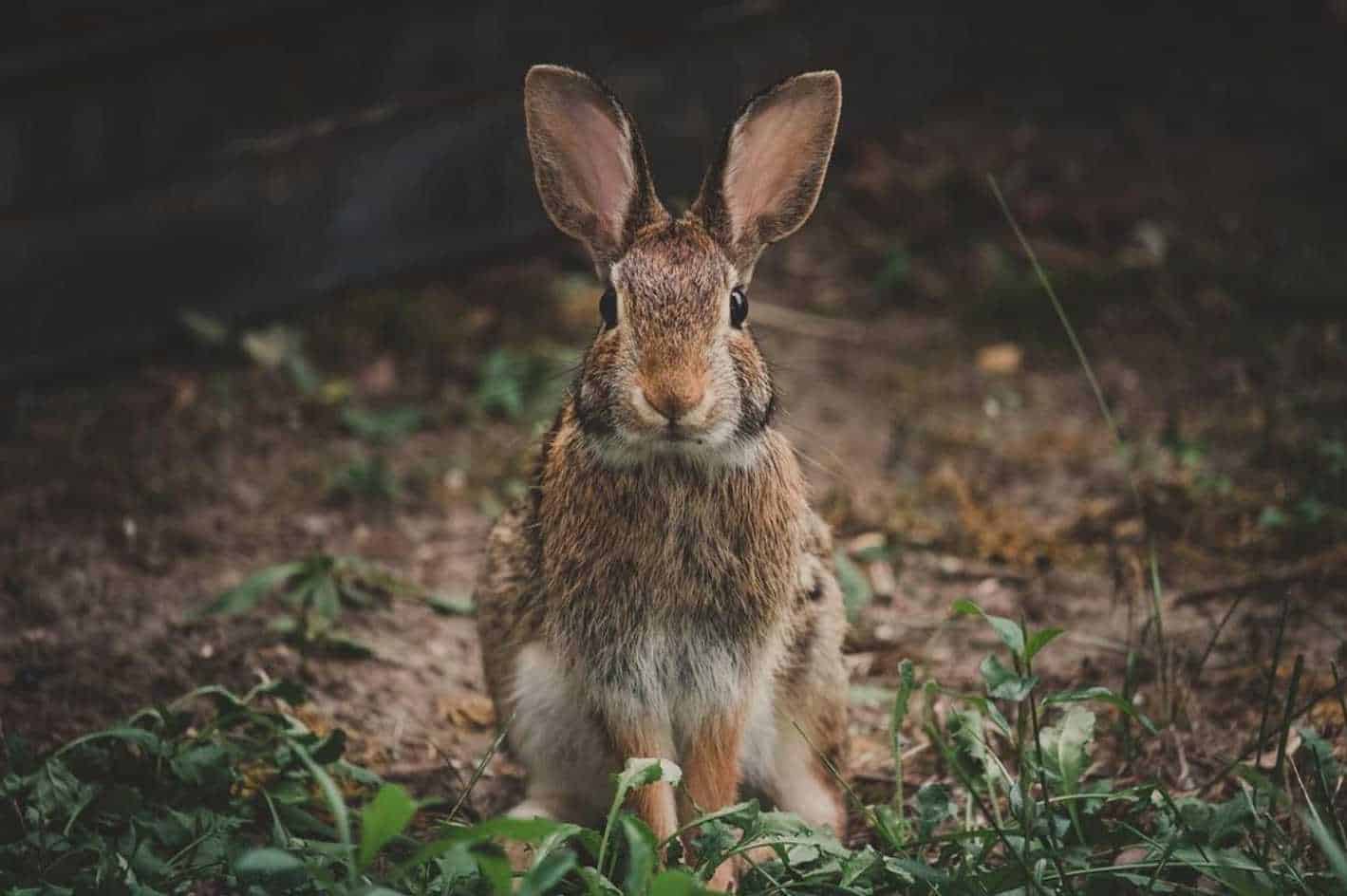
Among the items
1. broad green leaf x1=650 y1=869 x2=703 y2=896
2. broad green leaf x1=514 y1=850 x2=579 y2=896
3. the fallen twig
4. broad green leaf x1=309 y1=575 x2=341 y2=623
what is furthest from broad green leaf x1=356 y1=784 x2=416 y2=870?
the fallen twig

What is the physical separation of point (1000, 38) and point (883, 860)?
5848mm

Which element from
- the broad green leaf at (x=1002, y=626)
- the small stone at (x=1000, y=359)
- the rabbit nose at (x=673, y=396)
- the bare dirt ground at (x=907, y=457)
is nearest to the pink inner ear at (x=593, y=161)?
the rabbit nose at (x=673, y=396)

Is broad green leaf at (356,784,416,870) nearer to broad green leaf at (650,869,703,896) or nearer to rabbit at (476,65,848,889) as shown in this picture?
broad green leaf at (650,869,703,896)

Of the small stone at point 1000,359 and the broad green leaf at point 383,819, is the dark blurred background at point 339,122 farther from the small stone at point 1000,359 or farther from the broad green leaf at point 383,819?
the broad green leaf at point 383,819

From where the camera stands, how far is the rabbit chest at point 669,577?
3.53m

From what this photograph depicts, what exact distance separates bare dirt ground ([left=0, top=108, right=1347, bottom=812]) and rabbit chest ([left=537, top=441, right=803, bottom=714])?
0.39 m

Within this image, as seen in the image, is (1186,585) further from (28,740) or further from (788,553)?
(28,740)

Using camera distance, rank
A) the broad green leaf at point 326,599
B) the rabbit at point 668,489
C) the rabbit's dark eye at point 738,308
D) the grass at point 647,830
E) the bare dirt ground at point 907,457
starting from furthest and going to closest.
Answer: the broad green leaf at point 326,599 → the bare dirt ground at point 907,457 → the rabbit's dark eye at point 738,308 → the rabbit at point 668,489 → the grass at point 647,830

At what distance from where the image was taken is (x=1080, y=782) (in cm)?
372

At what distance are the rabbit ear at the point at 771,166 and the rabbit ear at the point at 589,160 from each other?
161mm

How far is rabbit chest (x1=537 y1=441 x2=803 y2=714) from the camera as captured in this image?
3533mm

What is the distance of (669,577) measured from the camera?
356 centimetres

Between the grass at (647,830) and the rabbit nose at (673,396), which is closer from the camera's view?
the grass at (647,830)

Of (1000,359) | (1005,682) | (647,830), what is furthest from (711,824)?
(1000,359)
